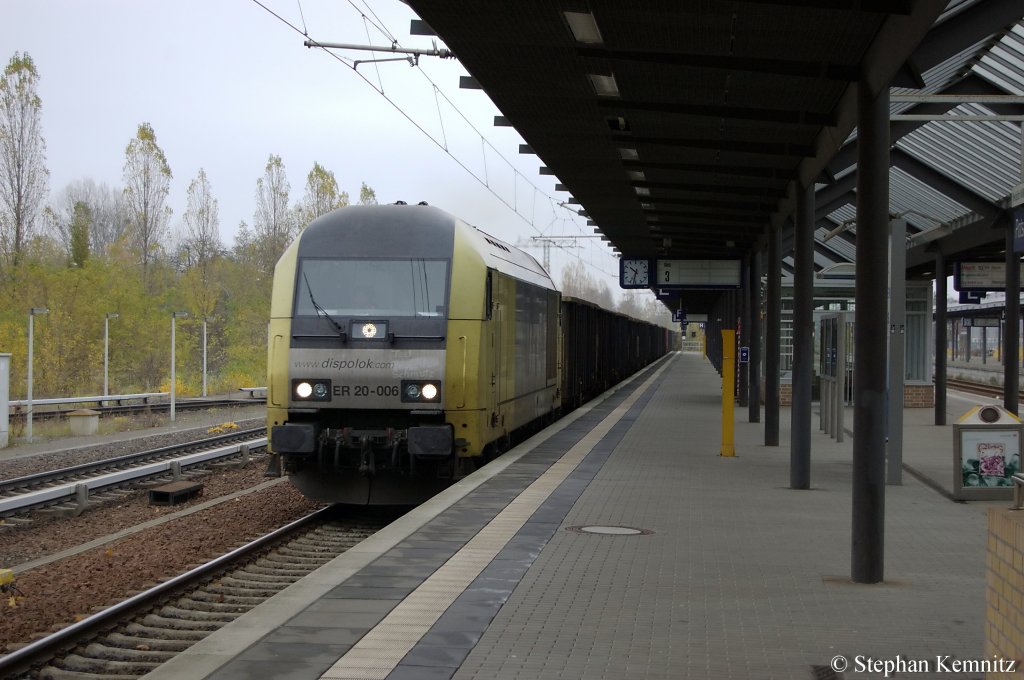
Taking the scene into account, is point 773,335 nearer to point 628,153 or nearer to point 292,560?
point 628,153

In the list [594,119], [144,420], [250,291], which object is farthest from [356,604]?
[250,291]

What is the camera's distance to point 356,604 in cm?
638

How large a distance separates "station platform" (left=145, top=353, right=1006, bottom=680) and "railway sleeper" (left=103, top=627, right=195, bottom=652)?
3.07ft

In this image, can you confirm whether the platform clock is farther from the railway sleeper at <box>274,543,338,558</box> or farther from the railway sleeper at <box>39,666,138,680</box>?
the railway sleeper at <box>39,666,138,680</box>

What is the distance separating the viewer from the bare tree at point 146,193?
47.7 meters

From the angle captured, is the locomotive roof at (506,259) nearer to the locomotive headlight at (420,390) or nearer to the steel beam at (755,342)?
the locomotive headlight at (420,390)

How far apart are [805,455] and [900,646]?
637 cm

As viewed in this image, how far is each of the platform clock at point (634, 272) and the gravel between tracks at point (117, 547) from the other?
11397 mm

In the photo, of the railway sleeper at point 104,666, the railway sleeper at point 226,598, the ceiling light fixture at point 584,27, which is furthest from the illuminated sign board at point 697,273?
the railway sleeper at point 104,666

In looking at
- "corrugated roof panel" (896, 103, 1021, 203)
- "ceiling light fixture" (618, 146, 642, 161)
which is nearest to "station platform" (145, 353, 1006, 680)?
"ceiling light fixture" (618, 146, 642, 161)

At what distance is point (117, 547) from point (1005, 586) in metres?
9.34

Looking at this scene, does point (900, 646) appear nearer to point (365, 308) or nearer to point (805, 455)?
point (805, 455)

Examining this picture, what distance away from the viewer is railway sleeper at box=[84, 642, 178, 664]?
6793 millimetres

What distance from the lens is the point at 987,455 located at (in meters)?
11.1
